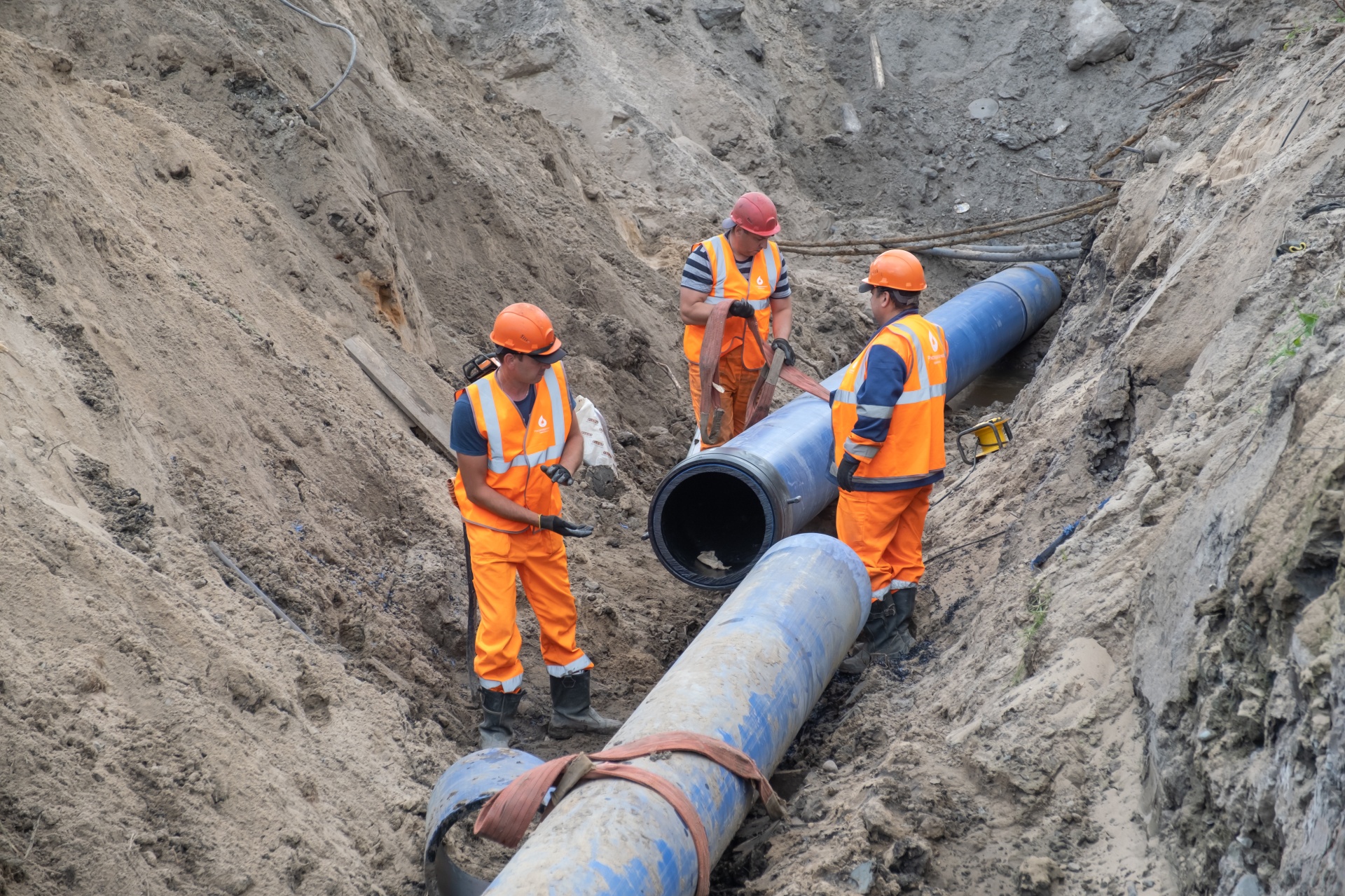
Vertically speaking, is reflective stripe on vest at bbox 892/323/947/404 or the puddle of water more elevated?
reflective stripe on vest at bbox 892/323/947/404

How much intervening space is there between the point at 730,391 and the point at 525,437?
266 centimetres

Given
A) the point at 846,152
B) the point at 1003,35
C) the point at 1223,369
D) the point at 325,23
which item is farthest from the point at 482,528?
the point at 1003,35

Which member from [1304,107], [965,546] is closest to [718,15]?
[1304,107]

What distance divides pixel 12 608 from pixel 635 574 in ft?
11.6

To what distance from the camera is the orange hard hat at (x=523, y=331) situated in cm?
423

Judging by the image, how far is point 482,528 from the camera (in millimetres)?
4496

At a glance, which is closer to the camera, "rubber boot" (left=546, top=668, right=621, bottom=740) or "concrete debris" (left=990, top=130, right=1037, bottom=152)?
"rubber boot" (left=546, top=668, right=621, bottom=740)

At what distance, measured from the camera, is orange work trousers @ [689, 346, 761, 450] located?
265 inches

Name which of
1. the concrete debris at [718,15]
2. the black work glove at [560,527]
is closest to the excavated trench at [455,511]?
the black work glove at [560,527]

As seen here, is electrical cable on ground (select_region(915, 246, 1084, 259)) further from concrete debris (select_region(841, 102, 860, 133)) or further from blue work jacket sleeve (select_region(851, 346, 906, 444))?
blue work jacket sleeve (select_region(851, 346, 906, 444))

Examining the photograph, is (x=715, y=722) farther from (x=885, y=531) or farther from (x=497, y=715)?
(x=885, y=531)

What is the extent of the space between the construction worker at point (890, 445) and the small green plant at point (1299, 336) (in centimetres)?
139

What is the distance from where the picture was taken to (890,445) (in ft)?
16.0

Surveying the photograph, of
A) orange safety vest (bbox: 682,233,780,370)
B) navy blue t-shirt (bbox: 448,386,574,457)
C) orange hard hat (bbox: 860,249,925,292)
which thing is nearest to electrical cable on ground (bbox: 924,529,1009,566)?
orange hard hat (bbox: 860,249,925,292)
